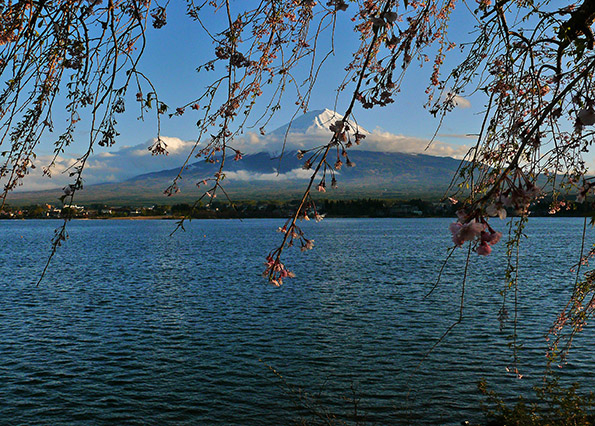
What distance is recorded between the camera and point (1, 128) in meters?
2.66

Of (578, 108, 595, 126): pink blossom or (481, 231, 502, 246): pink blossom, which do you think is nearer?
(481, 231, 502, 246): pink blossom

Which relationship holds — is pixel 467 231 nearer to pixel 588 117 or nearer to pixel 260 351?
pixel 588 117

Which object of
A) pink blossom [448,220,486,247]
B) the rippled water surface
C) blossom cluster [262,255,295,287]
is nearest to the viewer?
pink blossom [448,220,486,247]

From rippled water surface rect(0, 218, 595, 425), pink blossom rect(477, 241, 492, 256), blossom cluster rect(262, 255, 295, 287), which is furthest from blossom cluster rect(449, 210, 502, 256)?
rippled water surface rect(0, 218, 595, 425)

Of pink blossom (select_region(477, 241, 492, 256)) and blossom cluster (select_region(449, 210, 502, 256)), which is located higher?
blossom cluster (select_region(449, 210, 502, 256))

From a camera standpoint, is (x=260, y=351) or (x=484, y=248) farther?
(x=260, y=351)

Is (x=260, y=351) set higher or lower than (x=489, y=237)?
lower

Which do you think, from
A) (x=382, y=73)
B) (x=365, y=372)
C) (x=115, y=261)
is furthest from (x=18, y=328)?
(x=115, y=261)

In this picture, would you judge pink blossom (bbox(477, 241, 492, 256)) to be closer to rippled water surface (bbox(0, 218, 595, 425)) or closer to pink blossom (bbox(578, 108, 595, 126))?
pink blossom (bbox(578, 108, 595, 126))

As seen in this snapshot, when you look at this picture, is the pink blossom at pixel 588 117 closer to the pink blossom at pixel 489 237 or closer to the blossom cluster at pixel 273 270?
the pink blossom at pixel 489 237

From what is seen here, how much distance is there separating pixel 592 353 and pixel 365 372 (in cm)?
707

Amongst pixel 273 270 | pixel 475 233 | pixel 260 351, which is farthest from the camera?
pixel 260 351

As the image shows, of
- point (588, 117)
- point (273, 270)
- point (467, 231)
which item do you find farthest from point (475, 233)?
point (588, 117)

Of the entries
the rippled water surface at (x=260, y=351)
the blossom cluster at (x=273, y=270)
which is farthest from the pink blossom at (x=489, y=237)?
the rippled water surface at (x=260, y=351)
